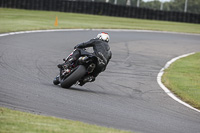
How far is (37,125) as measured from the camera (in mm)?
5879

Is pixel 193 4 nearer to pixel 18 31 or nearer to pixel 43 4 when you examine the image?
pixel 43 4

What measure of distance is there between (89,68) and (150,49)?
1166cm

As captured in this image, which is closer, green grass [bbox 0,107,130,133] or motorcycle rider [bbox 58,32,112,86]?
green grass [bbox 0,107,130,133]

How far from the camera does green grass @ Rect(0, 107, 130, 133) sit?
219 inches

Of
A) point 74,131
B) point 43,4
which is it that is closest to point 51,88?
point 74,131

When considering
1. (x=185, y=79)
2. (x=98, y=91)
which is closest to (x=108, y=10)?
(x=185, y=79)

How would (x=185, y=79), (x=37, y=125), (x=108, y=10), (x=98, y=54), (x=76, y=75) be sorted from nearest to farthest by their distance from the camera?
(x=37, y=125), (x=76, y=75), (x=98, y=54), (x=185, y=79), (x=108, y=10)

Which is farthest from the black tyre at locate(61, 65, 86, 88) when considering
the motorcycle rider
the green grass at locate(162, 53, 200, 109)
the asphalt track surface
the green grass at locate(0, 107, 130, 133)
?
the green grass at locate(0, 107, 130, 133)

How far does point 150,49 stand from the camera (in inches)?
839

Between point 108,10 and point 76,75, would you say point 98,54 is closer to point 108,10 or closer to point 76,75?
point 76,75

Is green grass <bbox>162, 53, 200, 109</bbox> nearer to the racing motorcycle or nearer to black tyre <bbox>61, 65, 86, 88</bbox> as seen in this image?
the racing motorcycle

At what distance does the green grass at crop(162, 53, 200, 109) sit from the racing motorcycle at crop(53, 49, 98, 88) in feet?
→ 8.54

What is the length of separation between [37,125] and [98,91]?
4.75 meters

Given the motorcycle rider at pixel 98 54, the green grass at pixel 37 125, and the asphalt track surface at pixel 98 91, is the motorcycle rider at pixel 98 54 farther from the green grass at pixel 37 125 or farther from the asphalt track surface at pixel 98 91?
the green grass at pixel 37 125
